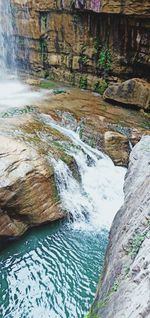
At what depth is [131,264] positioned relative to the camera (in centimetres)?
315

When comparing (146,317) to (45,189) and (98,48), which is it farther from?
(98,48)

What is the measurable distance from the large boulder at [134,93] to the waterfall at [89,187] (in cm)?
425

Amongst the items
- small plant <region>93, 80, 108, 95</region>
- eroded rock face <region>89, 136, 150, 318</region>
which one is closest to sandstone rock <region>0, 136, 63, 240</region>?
eroded rock face <region>89, 136, 150, 318</region>

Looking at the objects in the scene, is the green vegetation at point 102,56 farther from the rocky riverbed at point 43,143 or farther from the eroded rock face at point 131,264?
the eroded rock face at point 131,264

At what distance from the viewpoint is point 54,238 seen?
674 cm

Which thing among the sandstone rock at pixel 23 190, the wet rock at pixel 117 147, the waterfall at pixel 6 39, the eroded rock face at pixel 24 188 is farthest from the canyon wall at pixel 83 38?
the sandstone rock at pixel 23 190

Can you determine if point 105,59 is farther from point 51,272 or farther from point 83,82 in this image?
point 51,272

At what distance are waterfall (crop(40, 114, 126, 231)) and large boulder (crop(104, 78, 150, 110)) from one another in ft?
13.9

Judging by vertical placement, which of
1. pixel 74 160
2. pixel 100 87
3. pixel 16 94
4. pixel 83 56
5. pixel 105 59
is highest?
pixel 83 56

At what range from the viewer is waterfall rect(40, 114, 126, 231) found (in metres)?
7.33

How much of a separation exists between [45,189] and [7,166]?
1.00 meters

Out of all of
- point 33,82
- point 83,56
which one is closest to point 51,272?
point 33,82

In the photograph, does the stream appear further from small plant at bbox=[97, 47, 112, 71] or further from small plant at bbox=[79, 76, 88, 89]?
small plant at bbox=[79, 76, 88, 89]

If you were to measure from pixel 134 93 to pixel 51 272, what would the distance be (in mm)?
8946
